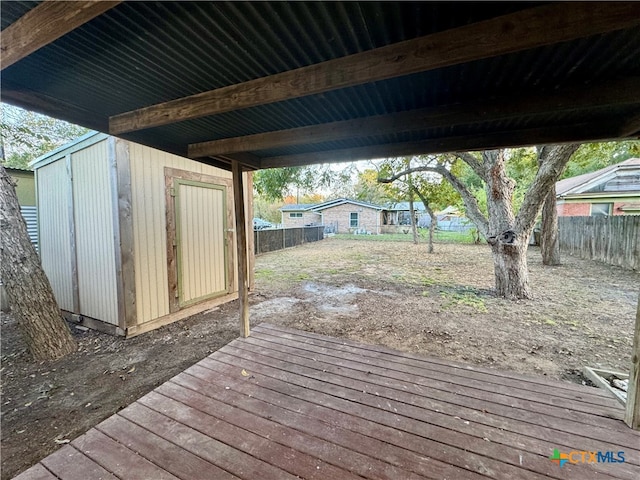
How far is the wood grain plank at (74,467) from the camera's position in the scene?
4.66 ft

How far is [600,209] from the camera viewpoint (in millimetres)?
11367

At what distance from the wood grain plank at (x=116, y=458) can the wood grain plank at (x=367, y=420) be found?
61 centimetres

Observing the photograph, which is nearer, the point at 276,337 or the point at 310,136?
the point at 310,136

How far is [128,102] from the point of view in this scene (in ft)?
6.81

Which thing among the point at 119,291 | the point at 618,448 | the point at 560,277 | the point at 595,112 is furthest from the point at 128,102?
the point at 560,277

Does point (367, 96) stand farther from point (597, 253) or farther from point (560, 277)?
point (597, 253)

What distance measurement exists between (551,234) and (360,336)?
310 inches

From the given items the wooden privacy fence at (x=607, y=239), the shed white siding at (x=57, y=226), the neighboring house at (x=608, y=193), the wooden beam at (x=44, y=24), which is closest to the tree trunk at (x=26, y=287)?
the shed white siding at (x=57, y=226)

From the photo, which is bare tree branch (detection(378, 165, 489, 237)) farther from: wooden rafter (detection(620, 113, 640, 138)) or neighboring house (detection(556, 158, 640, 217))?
neighboring house (detection(556, 158, 640, 217))

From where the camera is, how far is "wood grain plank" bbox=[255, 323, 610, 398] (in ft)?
7.04

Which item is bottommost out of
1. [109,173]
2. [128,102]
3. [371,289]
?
[371,289]

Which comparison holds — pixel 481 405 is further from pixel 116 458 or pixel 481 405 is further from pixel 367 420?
pixel 116 458

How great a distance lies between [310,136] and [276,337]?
228 centimetres

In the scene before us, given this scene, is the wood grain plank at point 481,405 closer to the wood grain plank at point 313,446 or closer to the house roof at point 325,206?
the wood grain plank at point 313,446
